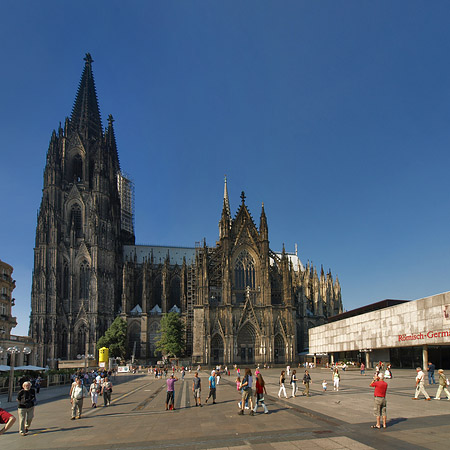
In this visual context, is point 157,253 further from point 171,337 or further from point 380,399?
point 380,399

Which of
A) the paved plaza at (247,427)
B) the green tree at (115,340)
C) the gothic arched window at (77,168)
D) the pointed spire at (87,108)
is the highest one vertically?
the pointed spire at (87,108)

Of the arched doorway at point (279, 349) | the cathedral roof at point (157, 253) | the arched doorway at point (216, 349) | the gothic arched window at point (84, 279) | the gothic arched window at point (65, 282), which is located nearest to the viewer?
the arched doorway at point (216, 349)

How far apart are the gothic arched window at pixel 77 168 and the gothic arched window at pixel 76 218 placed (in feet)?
20.2

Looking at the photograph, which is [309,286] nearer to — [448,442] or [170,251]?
[170,251]

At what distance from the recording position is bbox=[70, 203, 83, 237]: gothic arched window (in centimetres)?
7988

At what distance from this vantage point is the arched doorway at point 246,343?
64.9m

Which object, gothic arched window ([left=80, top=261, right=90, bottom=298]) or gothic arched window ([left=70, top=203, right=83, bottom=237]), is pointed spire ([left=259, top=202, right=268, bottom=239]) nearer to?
gothic arched window ([left=80, top=261, right=90, bottom=298])

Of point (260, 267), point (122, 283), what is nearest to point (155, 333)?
point (122, 283)

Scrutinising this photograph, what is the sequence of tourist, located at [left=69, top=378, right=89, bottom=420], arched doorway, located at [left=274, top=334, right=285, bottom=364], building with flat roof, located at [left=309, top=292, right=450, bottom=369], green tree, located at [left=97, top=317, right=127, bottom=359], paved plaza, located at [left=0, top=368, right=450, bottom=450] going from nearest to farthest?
paved plaza, located at [left=0, top=368, right=450, bottom=450], tourist, located at [left=69, top=378, right=89, bottom=420], building with flat roof, located at [left=309, top=292, right=450, bottom=369], arched doorway, located at [left=274, top=334, right=285, bottom=364], green tree, located at [left=97, top=317, right=127, bottom=359]

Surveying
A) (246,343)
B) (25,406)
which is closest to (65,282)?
(246,343)

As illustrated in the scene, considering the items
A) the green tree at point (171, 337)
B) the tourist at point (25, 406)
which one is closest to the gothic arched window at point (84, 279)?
the green tree at point (171, 337)

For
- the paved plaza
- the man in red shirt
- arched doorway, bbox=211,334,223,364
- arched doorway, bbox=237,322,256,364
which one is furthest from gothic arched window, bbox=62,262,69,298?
the man in red shirt

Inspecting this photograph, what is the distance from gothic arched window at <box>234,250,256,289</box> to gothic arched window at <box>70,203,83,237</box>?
97.4 ft

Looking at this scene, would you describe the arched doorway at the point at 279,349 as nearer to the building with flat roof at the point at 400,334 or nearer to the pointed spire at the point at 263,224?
the building with flat roof at the point at 400,334
